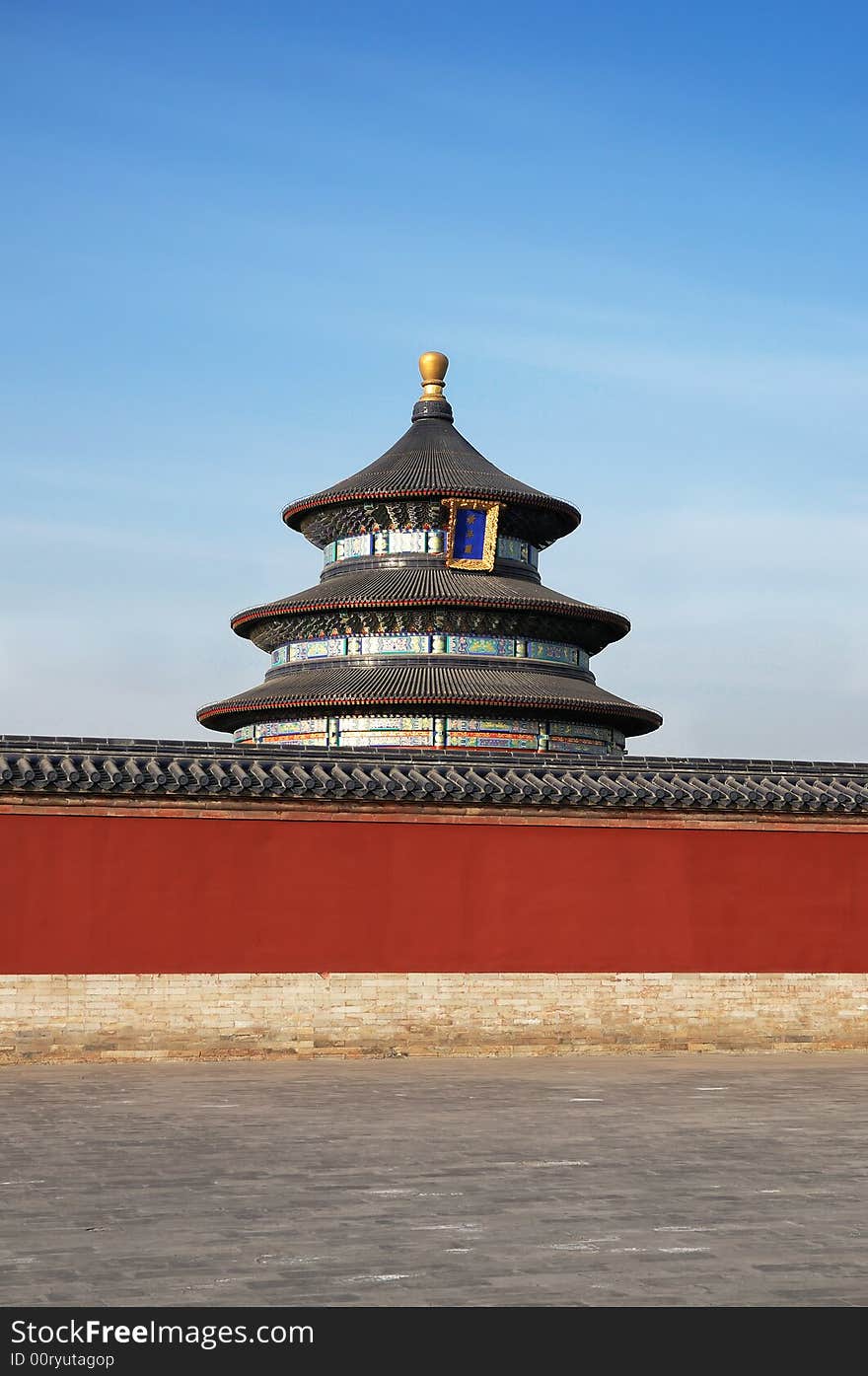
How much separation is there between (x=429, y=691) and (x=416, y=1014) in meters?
9.29

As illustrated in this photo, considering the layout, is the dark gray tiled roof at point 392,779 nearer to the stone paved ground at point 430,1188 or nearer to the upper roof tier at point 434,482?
the stone paved ground at point 430,1188

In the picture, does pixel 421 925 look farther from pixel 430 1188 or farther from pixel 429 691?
pixel 429 691

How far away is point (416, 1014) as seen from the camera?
56.9 ft

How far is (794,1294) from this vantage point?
6504 millimetres

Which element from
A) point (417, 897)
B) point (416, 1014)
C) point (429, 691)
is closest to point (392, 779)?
point (417, 897)

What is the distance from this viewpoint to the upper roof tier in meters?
28.5

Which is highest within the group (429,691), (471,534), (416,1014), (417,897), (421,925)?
(471,534)

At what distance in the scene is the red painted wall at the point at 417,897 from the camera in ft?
54.7

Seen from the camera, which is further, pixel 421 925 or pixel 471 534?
pixel 471 534

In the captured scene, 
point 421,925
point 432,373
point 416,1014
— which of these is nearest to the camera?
point 416,1014

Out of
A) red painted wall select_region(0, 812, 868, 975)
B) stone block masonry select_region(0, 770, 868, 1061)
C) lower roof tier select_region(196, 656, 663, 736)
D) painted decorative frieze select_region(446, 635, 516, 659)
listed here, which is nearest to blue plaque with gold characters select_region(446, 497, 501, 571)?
painted decorative frieze select_region(446, 635, 516, 659)

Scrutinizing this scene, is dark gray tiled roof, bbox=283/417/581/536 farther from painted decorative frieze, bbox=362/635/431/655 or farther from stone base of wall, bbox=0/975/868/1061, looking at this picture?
stone base of wall, bbox=0/975/868/1061

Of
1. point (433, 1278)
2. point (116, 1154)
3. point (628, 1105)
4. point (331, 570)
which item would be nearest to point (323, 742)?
point (331, 570)

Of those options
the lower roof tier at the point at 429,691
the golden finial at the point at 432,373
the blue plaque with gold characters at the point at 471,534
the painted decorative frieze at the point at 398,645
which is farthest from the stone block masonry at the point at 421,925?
the golden finial at the point at 432,373
